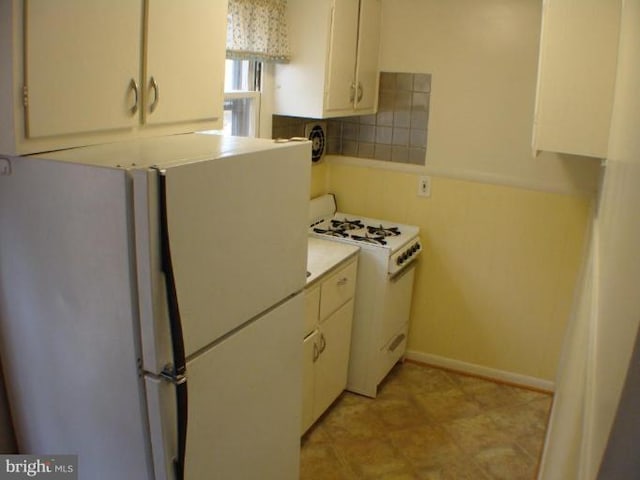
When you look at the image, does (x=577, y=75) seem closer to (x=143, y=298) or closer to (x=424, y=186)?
(x=424, y=186)

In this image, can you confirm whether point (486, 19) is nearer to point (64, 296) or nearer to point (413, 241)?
point (413, 241)

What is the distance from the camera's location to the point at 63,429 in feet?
5.55

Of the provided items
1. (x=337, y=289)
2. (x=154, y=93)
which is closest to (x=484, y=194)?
(x=337, y=289)

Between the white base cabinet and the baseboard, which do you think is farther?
the baseboard

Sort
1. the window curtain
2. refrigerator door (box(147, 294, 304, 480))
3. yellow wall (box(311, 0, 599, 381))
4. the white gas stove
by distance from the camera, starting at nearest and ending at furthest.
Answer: refrigerator door (box(147, 294, 304, 480)) < the window curtain < the white gas stove < yellow wall (box(311, 0, 599, 381))

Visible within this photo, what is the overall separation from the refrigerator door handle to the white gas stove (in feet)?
6.05

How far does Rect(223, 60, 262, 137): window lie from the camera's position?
300 cm

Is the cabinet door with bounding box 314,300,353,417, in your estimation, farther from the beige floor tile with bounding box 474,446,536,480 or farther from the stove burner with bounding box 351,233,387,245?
the beige floor tile with bounding box 474,446,536,480

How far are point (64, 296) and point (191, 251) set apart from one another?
0.36 meters

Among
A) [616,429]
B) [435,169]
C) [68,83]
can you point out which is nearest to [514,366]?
[435,169]

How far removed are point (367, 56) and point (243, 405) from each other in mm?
2323

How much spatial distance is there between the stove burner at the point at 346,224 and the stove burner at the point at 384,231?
72 mm

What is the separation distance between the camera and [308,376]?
9.48 feet

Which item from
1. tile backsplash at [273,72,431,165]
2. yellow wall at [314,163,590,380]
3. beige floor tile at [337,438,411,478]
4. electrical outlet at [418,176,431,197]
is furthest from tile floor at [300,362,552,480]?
tile backsplash at [273,72,431,165]
